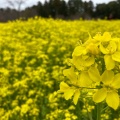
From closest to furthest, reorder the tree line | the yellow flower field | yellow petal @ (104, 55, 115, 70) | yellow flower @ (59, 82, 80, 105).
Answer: yellow petal @ (104, 55, 115, 70) < yellow flower @ (59, 82, 80, 105) < the yellow flower field < the tree line

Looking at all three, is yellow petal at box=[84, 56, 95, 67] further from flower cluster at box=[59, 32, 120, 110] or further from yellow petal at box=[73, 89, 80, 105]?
yellow petal at box=[73, 89, 80, 105]

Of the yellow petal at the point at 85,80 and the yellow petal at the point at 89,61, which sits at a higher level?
the yellow petal at the point at 89,61

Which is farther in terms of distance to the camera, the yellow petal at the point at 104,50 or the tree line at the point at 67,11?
the tree line at the point at 67,11

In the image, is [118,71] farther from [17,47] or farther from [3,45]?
[3,45]

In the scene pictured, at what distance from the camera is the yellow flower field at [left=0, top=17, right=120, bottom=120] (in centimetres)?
317

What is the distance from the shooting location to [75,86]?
115 cm

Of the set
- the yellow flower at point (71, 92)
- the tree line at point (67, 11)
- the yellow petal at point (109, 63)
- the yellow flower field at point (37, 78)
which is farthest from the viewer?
the tree line at point (67, 11)

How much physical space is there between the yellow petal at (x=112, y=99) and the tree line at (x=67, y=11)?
21.5 m

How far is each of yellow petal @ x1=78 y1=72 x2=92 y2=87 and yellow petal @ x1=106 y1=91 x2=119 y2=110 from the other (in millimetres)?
61

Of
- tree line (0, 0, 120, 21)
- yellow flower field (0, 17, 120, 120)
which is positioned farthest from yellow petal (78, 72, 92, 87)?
tree line (0, 0, 120, 21)

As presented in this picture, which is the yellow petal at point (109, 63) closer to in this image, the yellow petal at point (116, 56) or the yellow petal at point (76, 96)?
the yellow petal at point (116, 56)

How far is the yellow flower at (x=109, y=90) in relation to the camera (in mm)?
1049

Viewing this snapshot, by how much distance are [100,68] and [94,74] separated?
0.06 m

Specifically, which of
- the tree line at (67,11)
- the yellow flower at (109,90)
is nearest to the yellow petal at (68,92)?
the yellow flower at (109,90)
